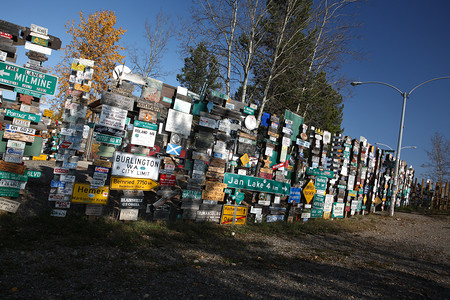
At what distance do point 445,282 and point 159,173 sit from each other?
283 inches

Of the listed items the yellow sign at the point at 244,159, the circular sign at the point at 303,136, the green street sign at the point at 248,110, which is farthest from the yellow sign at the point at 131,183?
the circular sign at the point at 303,136

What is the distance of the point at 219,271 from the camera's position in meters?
5.24

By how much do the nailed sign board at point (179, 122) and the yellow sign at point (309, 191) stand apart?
235 inches

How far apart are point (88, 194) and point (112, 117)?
1.90m

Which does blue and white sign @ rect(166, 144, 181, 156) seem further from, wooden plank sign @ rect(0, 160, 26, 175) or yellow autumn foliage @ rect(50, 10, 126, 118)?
yellow autumn foliage @ rect(50, 10, 126, 118)

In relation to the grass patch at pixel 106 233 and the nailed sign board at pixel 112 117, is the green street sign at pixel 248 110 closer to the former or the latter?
the grass patch at pixel 106 233

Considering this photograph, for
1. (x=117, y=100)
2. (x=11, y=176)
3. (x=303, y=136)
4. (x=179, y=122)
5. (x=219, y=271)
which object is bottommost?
(x=219, y=271)

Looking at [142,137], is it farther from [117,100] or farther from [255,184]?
[255,184]

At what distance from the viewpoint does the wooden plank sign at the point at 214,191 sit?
862 centimetres

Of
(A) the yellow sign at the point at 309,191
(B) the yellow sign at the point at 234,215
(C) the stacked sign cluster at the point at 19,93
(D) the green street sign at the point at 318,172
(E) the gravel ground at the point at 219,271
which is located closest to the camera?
(E) the gravel ground at the point at 219,271

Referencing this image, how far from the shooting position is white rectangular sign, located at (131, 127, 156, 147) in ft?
24.0

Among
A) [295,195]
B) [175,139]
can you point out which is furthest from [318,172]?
[175,139]

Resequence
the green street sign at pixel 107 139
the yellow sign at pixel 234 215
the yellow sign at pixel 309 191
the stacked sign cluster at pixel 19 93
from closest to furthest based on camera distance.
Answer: the stacked sign cluster at pixel 19 93 < the green street sign at pixel 107 139 < the yellow sign at pixel 234 215 < the yellow sign at pixel 309 191

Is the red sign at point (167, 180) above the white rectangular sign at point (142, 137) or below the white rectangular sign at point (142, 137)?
below
